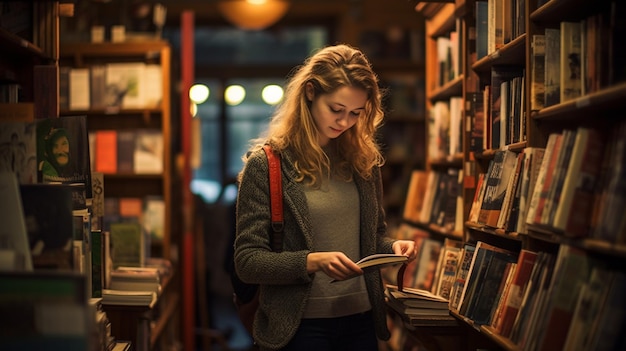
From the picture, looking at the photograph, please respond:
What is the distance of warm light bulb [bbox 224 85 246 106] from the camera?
7.32 metres

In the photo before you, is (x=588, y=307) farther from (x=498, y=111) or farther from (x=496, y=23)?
(x=496, y=23)

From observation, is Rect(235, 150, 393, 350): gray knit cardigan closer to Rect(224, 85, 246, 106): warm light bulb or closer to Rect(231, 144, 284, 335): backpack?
Rect(231, 144, 284, 335): backpack

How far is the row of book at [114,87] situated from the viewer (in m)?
4.88

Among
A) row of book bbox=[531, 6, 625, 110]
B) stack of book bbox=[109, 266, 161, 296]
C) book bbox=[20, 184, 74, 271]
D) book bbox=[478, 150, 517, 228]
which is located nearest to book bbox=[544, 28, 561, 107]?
row of book bbox=[531, 6, 625, 110]

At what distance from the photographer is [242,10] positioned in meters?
5.29

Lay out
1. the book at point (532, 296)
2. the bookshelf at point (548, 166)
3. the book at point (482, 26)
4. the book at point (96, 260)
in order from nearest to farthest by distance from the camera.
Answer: the bookshelf at point (548, 166)
the book at point (532, 296)
the book at point (96, 260)
the book at point (482, 26)

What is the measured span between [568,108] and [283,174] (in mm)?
897

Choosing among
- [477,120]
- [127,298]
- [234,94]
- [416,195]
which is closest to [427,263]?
[416,195]

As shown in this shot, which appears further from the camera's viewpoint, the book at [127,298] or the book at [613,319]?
the book at [127,298]

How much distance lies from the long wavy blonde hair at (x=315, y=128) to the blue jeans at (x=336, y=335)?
45 cm

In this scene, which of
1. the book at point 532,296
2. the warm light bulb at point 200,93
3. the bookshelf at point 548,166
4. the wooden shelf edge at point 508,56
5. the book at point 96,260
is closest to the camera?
the bookshelf at point 548,166

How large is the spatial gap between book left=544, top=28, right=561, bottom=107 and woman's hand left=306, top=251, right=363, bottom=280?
77cm

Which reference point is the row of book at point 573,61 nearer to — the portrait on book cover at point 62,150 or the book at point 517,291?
the book at point 517,291

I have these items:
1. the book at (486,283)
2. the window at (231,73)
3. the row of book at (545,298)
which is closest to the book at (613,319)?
the row of book at (545,298)
